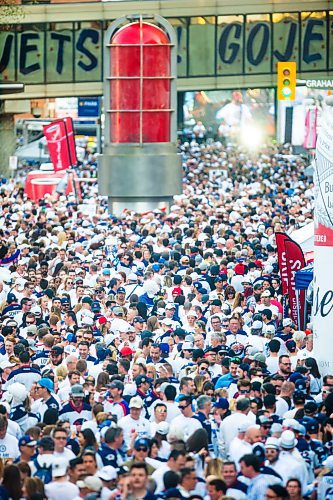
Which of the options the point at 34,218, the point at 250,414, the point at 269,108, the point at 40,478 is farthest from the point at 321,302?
the point at 269,108

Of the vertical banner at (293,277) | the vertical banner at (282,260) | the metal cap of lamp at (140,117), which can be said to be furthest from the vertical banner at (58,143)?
the vertical banner at (293,277)

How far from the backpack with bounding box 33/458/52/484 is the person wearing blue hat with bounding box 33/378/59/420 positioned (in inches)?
97.4

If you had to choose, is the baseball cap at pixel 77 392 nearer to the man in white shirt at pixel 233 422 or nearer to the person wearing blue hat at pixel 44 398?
the person wearing blue hat at pixel 44 398

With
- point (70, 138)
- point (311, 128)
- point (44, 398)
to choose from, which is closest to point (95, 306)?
point (44, 398)

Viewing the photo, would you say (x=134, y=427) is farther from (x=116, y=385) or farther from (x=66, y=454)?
(x=66, y=454)

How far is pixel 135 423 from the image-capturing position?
47.2 ft

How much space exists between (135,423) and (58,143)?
96.7 feet

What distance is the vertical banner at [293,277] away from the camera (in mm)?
22562

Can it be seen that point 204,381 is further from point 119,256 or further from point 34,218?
point 34,218

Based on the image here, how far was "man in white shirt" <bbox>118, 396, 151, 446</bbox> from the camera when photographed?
14172 millimetres

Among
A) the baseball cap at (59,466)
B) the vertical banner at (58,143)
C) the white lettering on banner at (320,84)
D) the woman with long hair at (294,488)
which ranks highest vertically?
the white lettering on banner at (320,84)

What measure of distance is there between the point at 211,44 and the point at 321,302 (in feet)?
119

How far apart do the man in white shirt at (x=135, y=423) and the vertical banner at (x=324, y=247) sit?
4259mm

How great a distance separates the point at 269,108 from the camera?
12575 centimetres
